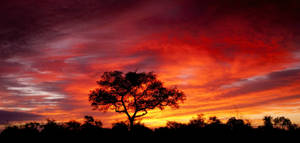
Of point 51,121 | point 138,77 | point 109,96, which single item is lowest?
point 51,121

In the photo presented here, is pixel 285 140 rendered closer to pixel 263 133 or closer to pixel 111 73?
pixel 263 133

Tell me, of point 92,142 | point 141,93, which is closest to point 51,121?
point 92,142

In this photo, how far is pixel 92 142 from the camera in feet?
98.0

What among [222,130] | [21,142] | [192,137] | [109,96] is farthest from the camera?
[109,96]

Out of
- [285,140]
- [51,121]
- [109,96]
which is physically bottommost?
[285,140]

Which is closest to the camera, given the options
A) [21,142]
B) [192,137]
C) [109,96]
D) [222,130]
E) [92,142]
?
[21,142]

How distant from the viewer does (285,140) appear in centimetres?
2789

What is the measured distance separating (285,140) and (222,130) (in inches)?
349

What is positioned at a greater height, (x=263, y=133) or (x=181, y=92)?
(x=181, y=92)

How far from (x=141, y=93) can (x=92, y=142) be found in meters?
16.5

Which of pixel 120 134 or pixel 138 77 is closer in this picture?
pixel 120 134

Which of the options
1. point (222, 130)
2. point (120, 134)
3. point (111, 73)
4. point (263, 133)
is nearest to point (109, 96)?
point (111, 73)

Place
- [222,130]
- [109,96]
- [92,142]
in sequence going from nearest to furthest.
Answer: [92,142]
[222,130]
[109,96]

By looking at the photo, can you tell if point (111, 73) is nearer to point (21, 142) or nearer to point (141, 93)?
point (141, 93)
